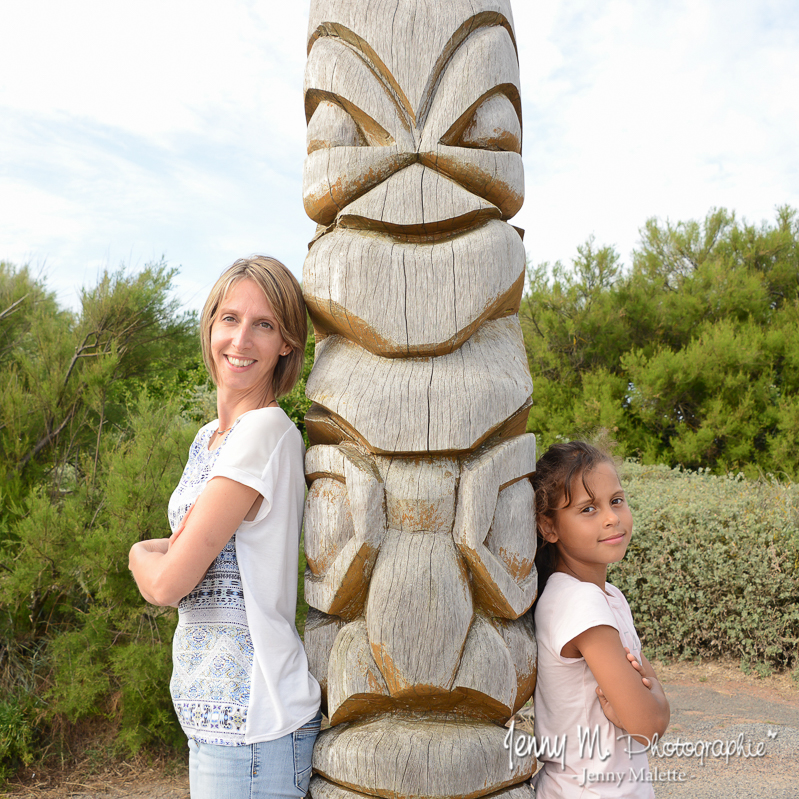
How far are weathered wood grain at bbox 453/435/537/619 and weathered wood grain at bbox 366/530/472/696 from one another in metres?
0.06

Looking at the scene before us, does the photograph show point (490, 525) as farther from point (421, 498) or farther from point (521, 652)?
point (521, 652)

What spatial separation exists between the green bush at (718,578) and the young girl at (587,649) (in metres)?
4.00

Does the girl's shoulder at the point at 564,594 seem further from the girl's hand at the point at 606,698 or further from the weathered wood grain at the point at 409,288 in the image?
the weathered wood grain at the point at 409,288

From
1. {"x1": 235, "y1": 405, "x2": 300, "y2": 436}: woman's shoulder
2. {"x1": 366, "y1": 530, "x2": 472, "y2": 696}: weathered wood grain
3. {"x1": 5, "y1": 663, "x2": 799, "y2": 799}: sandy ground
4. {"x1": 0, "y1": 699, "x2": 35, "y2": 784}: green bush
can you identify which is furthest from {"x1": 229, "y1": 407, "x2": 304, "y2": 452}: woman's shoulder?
{"x1": 0, "y1": 699, "x2": 35, "y2": 784}: green bush

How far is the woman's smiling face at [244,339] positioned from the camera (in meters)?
1.90

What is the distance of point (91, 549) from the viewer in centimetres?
380

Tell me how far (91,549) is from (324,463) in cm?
254

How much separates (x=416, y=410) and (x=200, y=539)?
0.64 metres

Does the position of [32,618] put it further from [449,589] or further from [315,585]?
[449,589]

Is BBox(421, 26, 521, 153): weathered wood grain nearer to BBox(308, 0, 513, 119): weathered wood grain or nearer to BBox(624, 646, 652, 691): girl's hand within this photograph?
BBox(308, 0, 513, 119): weathered wood grain

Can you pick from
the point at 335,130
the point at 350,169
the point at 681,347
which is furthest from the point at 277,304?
the point at 681,347

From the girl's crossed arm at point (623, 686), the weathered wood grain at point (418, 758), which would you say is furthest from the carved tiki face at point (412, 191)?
the weathered wood grain at point (418, 758)

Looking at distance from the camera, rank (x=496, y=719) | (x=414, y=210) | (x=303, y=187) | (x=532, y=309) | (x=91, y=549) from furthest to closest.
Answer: (x=532, y=309) → (x=91, y=549) → (x=303, y=187) → (x=414, y=210) → (x=496, y=719)

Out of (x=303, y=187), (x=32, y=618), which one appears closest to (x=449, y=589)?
(x=303, y=187)
